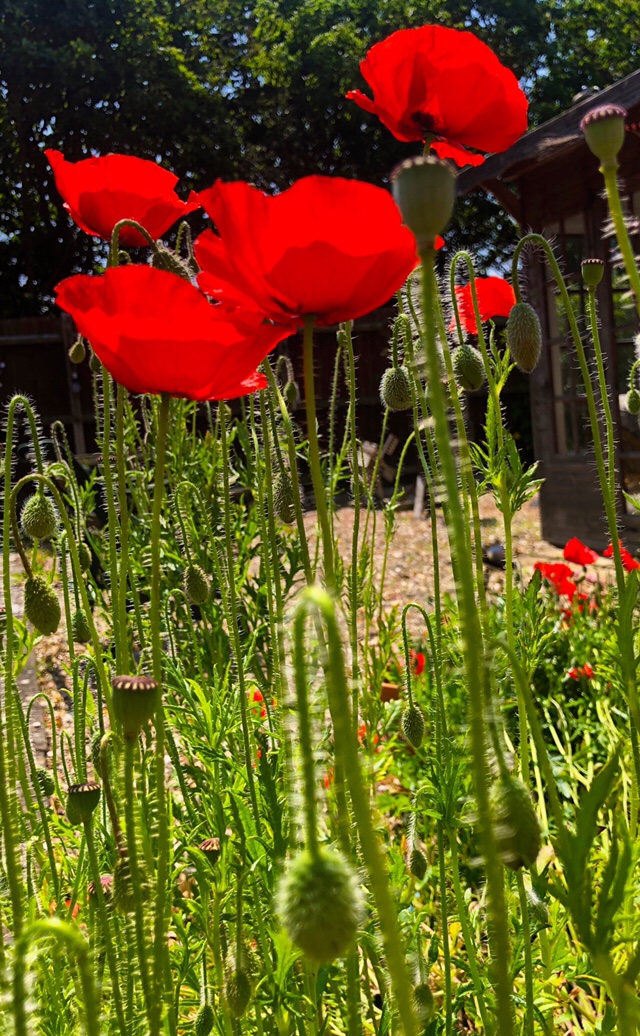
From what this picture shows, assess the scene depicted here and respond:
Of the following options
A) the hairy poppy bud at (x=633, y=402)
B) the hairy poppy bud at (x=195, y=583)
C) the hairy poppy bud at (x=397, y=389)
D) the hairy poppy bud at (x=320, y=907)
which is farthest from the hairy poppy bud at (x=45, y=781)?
the hairy poppy bud at (x=633, y=402)

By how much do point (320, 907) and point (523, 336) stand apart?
89 cm

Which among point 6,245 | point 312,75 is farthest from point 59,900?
point 312,75

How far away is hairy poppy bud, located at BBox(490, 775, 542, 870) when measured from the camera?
64cm

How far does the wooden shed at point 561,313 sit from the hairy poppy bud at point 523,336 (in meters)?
4.96

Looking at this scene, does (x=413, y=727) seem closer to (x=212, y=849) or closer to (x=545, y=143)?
(x=212, y=849)

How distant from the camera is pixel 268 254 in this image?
68cm

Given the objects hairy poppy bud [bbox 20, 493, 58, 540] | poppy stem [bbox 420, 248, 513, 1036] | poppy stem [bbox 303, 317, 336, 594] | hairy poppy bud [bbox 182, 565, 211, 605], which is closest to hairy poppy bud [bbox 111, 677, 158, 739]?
poppy stem [bbox 303, 317, 336, 594]

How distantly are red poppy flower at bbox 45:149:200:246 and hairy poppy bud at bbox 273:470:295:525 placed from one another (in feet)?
1.62

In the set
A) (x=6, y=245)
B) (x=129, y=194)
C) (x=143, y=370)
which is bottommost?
(x=143, y=370)

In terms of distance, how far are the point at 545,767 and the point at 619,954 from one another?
1.28 metres

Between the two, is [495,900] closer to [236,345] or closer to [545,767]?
[545,767]

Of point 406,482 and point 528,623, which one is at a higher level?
point 406,482

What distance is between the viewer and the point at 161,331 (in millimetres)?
716

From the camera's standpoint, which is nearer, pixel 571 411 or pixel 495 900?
pixel 495 900
